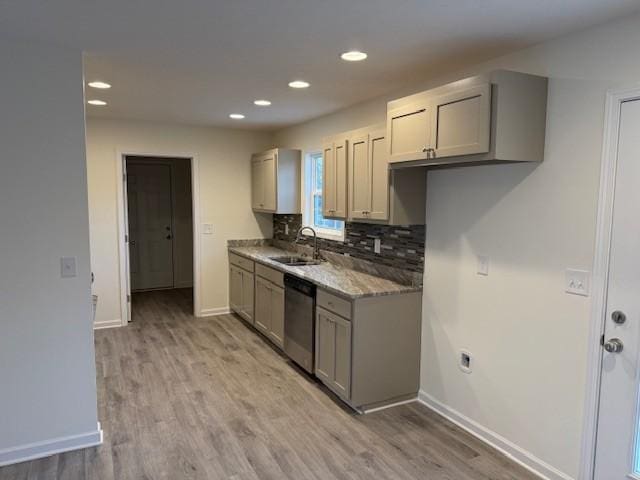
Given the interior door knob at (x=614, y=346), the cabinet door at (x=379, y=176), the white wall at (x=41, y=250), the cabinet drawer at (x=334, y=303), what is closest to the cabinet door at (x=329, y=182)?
the cabinet door at (x=379, y=176)

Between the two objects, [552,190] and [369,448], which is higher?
[552,190]

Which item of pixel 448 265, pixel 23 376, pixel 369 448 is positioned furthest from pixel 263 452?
pixel 448 265

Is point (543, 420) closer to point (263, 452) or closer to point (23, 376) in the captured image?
point (263, 452)

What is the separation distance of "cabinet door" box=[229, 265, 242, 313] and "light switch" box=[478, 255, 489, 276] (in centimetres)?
319

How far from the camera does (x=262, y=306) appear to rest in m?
4.74

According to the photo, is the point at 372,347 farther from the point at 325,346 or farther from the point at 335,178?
the point at 335,178

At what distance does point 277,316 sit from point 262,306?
0.41m

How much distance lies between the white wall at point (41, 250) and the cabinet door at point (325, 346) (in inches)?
63.2

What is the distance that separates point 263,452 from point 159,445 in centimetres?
65

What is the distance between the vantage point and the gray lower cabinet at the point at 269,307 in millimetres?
4312

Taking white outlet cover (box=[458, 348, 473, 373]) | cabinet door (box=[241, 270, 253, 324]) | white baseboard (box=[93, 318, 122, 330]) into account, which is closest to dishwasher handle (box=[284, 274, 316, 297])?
cabinet door (box=[241, 270, 253, 324])

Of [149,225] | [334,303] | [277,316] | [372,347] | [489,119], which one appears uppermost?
[489,119]

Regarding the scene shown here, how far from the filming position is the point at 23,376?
8.52 feet

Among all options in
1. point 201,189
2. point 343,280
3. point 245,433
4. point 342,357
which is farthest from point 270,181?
point 245,433
